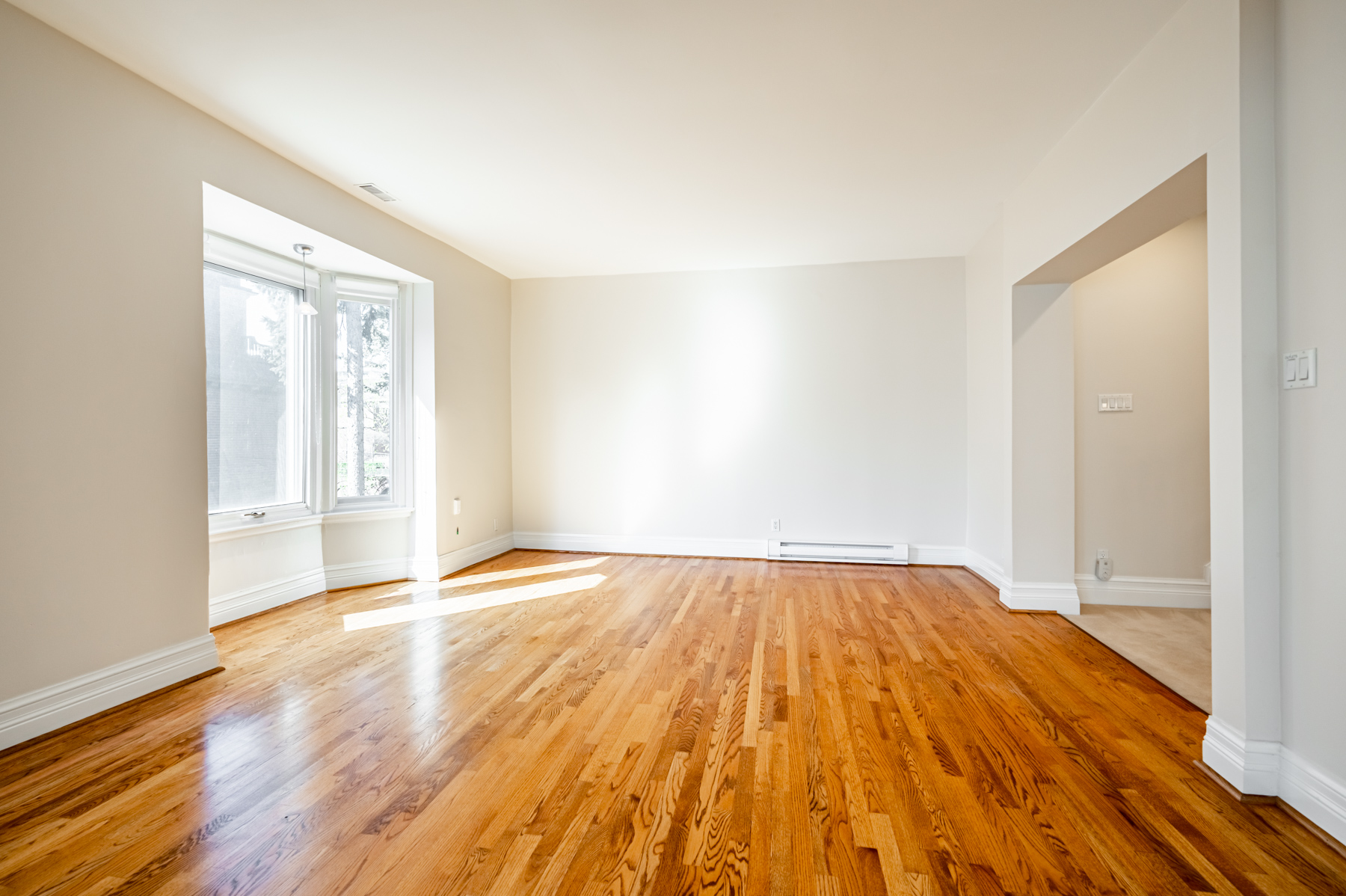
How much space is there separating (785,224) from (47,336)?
4.19 metres

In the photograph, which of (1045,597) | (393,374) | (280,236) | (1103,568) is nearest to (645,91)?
(280,236)

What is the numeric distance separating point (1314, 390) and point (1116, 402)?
2.42 metres

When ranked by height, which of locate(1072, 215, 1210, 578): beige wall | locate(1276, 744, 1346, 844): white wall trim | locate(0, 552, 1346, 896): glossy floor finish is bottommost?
locate(0, 552, 1346, 896): glossy floor finish

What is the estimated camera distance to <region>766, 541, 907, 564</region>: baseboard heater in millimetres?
5180

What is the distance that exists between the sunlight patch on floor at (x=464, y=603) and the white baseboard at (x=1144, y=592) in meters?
3.58

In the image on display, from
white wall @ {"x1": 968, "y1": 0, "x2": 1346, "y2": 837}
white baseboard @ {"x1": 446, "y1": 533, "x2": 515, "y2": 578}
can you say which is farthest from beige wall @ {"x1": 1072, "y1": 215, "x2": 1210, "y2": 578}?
white baseboard @ {"x1": 446, "y1": 533, "x2": 515, "y2": 578}

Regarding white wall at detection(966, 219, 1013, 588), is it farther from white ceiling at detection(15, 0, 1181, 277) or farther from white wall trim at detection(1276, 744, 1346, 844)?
white wall trim at detection(1276, 744, 1346, 844)

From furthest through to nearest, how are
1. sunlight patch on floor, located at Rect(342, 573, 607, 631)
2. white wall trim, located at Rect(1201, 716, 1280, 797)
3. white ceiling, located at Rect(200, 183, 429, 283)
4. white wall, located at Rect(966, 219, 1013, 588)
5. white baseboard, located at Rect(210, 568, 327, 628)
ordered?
white wall, located at Rect(966, 219, 1013, 588)
sunlight patch on floor, located at Rect(342, 573, 607, 631)
white baseboard, located at Rect(210, 568, 327, 628)
white ceiling, located at Rect(200, 183, 429, 283)
white wall trim, located at Rect(1201, 716, 1280, 797)

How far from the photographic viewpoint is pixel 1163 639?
3246 millimetres

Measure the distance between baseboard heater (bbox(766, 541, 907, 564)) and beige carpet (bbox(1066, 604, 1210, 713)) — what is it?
1.56 meters

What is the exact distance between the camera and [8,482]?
217cm

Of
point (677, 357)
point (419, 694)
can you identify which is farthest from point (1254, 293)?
point (677, 357)

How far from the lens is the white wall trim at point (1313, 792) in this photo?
160cm

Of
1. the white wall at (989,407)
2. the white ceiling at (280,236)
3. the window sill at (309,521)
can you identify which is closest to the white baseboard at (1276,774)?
the white wall at (989,407)
